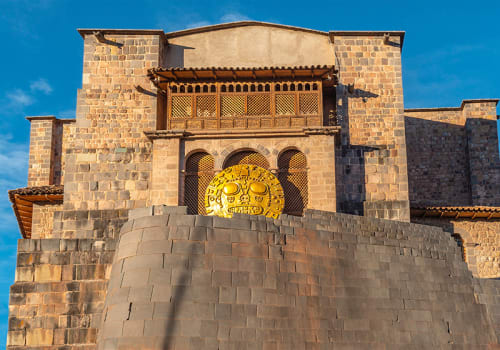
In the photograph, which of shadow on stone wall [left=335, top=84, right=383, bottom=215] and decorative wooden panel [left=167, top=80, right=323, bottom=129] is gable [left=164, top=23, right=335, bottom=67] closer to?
shadow on stone wall [left=335, top=84, right=383, bottom=215]

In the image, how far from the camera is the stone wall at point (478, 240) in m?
26.0

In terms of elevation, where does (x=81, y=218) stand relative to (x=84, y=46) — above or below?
below

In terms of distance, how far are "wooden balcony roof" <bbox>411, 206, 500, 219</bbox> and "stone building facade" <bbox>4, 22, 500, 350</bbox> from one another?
8 cm

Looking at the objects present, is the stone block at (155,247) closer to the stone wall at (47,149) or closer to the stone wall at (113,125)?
the stone wall at (113,125)

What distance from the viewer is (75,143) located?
26000 millimetres

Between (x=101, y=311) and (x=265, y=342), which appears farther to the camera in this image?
(x=101, y=311)

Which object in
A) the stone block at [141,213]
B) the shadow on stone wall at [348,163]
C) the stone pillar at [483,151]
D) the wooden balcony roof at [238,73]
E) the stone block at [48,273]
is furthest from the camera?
the stone pillar at [483,151]

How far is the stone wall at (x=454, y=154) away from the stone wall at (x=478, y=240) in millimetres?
5724

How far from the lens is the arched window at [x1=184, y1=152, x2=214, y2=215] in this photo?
24.2 metres

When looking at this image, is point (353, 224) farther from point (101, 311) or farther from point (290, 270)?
point (101, 311)

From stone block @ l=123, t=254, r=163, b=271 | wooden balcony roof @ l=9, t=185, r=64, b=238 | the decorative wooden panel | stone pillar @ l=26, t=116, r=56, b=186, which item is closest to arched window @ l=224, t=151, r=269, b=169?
the decorative wooden panel

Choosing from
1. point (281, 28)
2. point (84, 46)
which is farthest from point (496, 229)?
point (84, 46)

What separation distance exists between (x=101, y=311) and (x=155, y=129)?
29.3 feet

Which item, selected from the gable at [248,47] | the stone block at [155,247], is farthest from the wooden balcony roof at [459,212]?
the stone block at [155,247]
